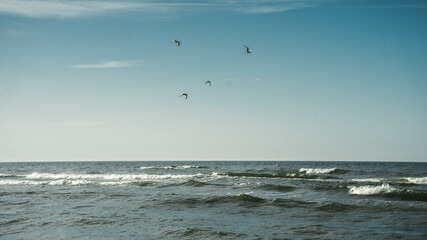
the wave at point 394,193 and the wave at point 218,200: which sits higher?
the wave at point 394,193

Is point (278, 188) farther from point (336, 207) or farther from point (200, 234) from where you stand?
point (200, 234)

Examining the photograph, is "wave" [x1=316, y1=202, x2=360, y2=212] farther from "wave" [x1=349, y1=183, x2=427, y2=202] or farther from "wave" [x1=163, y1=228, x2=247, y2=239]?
"wave" [x1=163, y1=228, x2=247, y2=239]

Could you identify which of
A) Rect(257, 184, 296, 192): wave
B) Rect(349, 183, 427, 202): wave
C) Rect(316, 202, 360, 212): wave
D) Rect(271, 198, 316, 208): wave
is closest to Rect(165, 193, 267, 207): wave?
Rect(271, 198, 316, 208): wave

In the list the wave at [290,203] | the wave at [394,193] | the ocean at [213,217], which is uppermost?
the wave at [394,193]

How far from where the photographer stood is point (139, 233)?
35.5 ft

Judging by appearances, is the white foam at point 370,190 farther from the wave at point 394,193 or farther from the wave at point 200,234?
the wave at point 200,234

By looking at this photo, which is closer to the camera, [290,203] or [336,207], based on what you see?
[336,207]

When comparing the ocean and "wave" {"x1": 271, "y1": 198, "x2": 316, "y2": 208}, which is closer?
the ocean

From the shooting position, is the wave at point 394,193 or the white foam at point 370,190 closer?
the wave at point 394,193

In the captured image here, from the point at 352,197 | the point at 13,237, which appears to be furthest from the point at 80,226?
the point at 352,197

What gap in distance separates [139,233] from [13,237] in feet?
12.6

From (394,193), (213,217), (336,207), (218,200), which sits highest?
(394,193)

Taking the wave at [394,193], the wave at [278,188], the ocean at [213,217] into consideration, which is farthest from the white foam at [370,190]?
the wave at [278,188]

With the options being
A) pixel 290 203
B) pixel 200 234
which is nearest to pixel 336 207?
pixel 290 203
